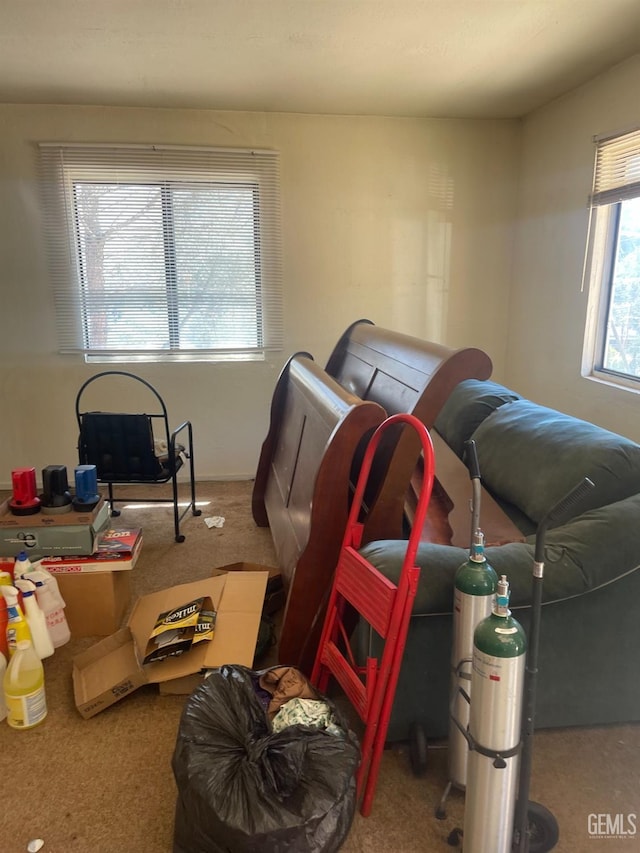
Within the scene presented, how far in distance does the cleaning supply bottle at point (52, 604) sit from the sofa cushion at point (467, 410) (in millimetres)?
1678

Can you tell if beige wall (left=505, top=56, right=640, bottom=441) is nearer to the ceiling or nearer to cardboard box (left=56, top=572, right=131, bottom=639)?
the ceiling

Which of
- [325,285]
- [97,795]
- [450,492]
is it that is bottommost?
[97,795]

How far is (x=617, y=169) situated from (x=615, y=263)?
19.3 inches

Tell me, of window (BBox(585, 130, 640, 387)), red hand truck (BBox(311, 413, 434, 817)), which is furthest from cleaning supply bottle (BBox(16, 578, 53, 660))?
window (BBox(585, 130, 640, 387))

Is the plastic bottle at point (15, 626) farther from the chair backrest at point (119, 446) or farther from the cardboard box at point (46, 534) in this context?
the chair backrest at point (119, 446)

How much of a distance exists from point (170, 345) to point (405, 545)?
2.87 m

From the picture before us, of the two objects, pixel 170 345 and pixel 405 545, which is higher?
pixel 170 345

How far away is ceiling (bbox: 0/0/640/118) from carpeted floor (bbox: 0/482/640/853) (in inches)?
102

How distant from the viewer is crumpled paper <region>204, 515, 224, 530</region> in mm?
3424

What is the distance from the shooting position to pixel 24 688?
5.85 feet

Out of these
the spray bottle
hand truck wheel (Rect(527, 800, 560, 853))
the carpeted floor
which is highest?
the spray bottle

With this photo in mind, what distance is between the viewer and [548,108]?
12.0 ft

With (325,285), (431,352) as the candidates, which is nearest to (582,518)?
(431,352)

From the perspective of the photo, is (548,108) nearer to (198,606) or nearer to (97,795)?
(198,606)
